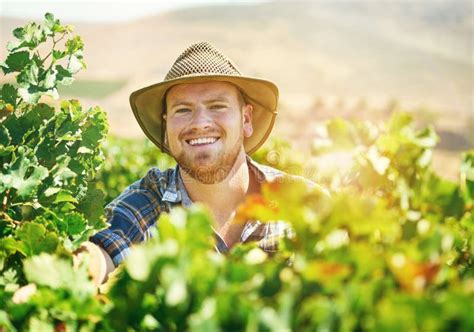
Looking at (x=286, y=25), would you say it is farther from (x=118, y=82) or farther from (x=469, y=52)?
(x=118, y=82)

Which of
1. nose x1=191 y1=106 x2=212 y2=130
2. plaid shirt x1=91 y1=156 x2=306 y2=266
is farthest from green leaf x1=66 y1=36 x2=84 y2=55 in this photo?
nose x1=191 y1=106 x2=212 y2=130

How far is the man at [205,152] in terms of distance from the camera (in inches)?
122

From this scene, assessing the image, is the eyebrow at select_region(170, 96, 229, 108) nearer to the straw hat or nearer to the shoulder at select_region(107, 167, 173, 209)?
the straw hat

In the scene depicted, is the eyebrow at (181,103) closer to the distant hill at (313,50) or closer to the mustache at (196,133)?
the mustache at (196,133)

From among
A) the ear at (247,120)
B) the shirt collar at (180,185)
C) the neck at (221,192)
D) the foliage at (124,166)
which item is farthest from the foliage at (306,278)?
the foliage at (124,166)

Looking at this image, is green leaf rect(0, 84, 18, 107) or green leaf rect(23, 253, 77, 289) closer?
green leaf rect(23, 253, 77, 289)

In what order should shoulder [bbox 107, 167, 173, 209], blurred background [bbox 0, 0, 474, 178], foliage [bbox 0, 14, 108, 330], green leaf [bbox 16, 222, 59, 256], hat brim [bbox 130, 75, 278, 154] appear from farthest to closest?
blurred background [bbox 0, 0, 474, 178]
hat brim [bbox 130, 75, 278, 154]
shoulder [bbox 107, 167, 173, 209]
foliage [bbox 0, 14, 108, 330]
green leaf [bbox 16, 222, 59, 256]

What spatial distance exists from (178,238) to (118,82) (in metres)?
73.4

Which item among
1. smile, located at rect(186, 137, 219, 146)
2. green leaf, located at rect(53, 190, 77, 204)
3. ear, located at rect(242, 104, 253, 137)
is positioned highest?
green leaf, located at rect(53, 190, 77, 204)

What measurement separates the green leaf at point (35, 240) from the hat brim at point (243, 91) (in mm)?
1677

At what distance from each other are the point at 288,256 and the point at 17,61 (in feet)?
4.00

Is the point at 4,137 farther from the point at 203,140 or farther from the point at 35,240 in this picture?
the point at 203,140

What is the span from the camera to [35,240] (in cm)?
164

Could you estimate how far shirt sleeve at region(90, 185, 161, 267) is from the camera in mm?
2594
